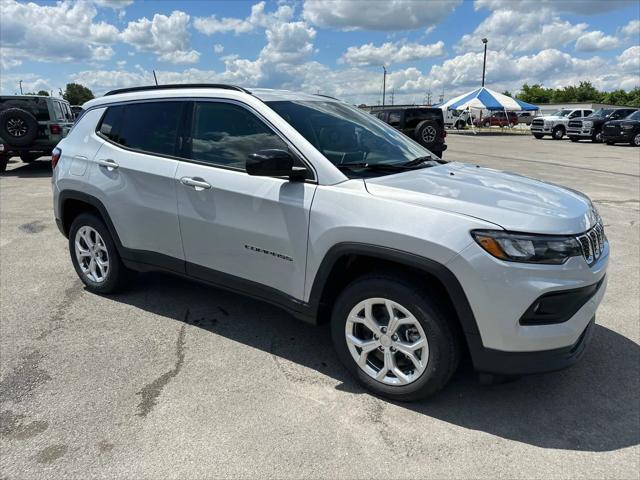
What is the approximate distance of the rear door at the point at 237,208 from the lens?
315cm

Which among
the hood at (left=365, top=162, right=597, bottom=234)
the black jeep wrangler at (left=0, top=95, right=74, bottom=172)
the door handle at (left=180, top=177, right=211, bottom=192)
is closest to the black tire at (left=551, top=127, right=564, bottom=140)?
the black jeep wrangler at (left=0, top=95, right=74, bottom=172)

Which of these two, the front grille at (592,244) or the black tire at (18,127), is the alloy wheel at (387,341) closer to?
the front grille at (592,244)

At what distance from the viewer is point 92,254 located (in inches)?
181

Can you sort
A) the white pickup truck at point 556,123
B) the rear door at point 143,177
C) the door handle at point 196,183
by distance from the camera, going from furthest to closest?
the white pickup truck at point 556,123, the rear door at point 143,177, the door handle at point 196,183

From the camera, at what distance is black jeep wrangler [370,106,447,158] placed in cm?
1551

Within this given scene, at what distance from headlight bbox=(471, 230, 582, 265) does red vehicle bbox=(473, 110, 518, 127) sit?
42.9m

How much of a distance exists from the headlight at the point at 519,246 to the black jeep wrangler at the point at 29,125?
498 inches

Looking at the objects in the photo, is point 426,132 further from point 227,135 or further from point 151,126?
point 227,135

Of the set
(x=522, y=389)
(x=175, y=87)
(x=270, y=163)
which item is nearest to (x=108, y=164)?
(x=175, y=87)

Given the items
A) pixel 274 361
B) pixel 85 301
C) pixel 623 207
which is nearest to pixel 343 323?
pixel 274 361

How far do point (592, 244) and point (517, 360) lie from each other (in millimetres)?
793

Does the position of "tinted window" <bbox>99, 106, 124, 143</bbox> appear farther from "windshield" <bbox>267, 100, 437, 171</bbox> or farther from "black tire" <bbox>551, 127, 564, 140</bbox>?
"black tire" <bbox>551, 127, 564, 140</bbox>

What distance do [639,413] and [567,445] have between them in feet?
2.02

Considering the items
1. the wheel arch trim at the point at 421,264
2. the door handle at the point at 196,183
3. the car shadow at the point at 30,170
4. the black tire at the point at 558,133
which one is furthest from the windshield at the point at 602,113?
the wheel arch trim at the point at 421,264
